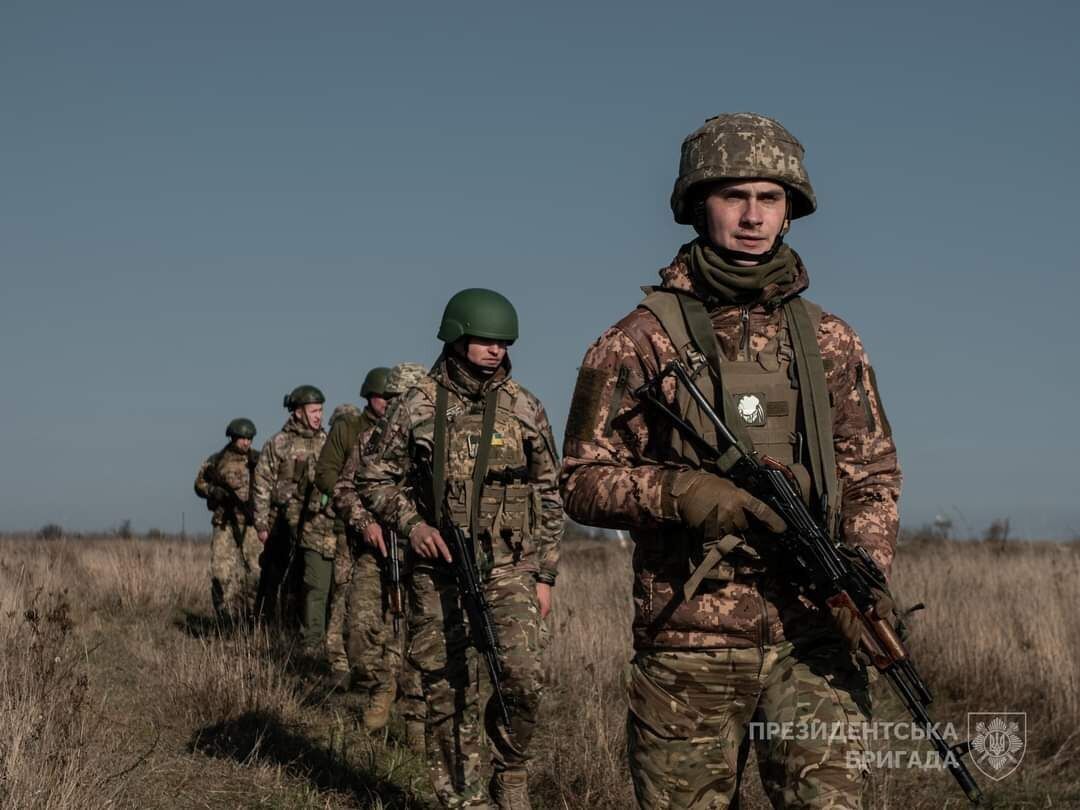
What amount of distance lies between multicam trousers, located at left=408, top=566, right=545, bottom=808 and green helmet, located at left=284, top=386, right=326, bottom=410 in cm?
738

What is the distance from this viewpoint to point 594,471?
3.76 metres

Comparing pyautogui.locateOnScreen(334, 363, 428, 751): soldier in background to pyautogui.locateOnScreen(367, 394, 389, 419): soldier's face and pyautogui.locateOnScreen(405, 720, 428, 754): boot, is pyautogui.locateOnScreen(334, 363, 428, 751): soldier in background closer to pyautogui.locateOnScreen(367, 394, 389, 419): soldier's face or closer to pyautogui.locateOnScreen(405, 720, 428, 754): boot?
pyautogui.locateOnScreen(405, 720, 428, 754): boot

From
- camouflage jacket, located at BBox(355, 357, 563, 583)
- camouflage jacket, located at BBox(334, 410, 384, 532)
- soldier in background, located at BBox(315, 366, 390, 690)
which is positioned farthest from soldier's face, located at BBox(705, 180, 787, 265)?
soldier in background, located at BBox(315, 366, 390, 690)

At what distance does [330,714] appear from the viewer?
9109mm

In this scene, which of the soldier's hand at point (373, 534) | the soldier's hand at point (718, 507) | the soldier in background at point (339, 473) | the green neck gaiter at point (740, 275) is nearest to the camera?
the soldier's hand at point (718, 507)

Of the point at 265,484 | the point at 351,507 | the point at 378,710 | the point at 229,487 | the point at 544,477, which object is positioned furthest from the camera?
the point at 229,487

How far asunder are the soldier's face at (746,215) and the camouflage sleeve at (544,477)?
2.89 meters

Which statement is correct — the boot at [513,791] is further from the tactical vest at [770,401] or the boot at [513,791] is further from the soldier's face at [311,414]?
the soldier's face at [311,414]

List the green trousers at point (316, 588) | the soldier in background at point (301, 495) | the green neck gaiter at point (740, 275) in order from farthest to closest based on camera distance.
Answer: the soldier in background at point (301, 495)
the green trousers at point (316, 588)
the green neck gaiter at point (740, 275)

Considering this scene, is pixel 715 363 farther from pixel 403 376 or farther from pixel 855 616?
pixel 403 376

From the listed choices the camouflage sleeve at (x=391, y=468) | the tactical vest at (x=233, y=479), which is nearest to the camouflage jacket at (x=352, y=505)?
the camouflage sleeve at (x=391, y=468)

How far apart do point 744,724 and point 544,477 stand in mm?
3115

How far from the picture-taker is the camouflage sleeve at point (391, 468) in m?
6.66

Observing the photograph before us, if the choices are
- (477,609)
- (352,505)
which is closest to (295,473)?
(352,505)
